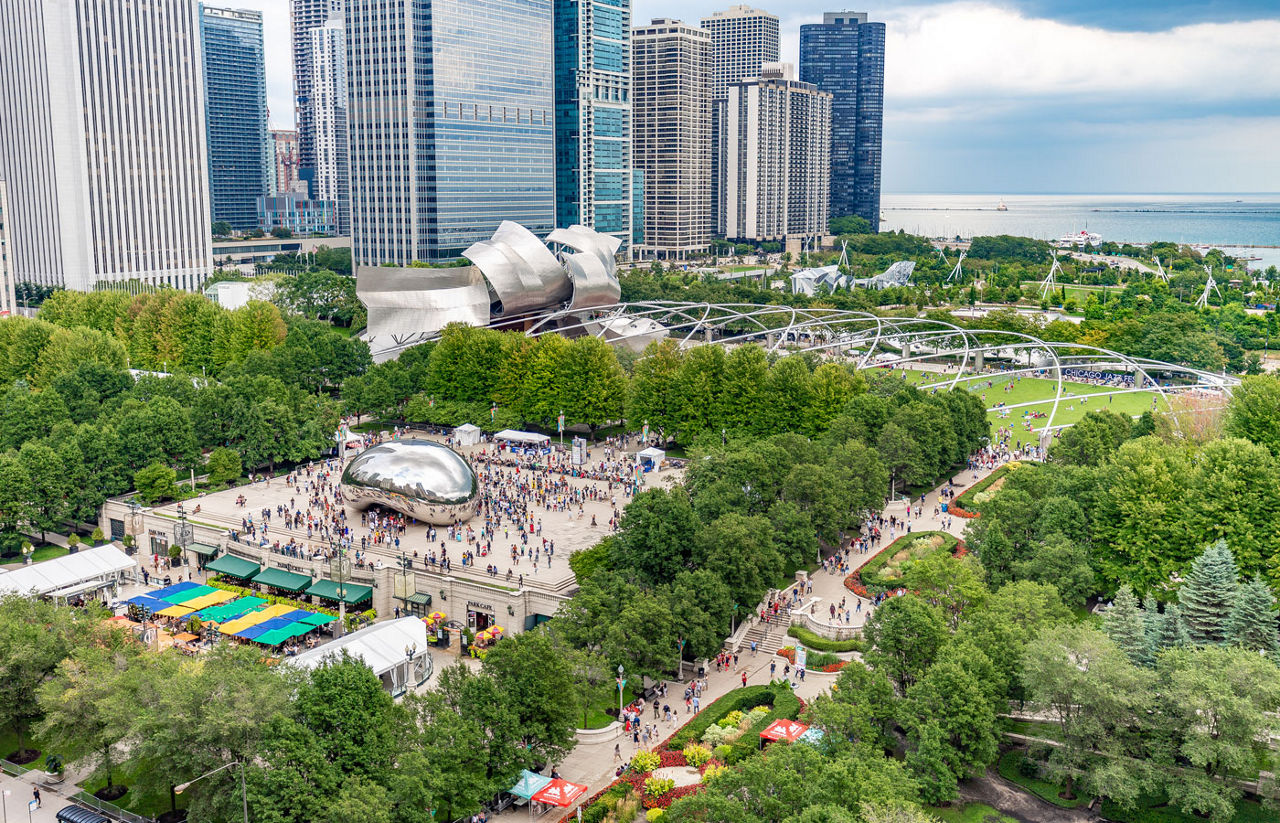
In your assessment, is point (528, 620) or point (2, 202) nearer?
point (528, 620)

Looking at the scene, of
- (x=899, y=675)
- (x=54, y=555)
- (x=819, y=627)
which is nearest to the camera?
(x=899, y=675)

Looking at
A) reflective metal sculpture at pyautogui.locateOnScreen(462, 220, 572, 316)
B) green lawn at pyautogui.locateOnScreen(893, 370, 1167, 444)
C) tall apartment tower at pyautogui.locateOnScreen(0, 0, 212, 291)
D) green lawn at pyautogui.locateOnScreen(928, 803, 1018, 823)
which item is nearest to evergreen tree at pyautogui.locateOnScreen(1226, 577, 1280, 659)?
green lawn at pyautogui.locateOnScreen(928, 803, 1018, 823)

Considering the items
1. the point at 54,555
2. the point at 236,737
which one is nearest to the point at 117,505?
the point at 54,555

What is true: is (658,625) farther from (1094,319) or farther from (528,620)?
(1094,319)

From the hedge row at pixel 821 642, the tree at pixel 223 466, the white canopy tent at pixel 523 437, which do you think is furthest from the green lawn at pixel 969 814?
the tree at pixel 223 466

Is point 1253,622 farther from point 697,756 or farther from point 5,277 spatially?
point 5,277

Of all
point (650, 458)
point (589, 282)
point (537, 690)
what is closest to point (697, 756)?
point (537, 690)

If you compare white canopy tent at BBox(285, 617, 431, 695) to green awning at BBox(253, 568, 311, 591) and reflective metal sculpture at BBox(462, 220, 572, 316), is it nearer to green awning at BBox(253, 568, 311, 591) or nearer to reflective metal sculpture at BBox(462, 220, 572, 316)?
green awning at BBox(253, 568, 311, 591)
